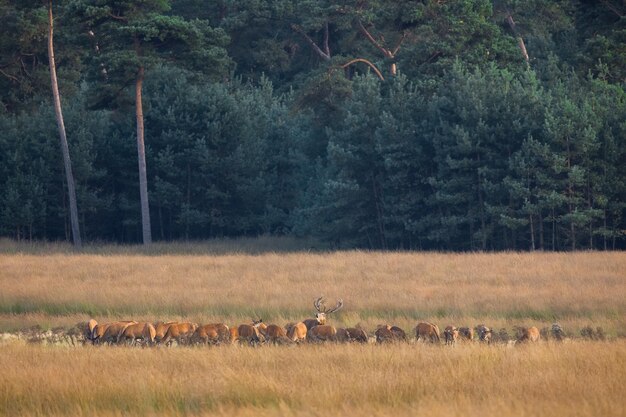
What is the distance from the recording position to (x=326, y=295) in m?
22.8

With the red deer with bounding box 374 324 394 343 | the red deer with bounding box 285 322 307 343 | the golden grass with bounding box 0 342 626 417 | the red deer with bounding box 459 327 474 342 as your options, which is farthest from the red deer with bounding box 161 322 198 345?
the red deer with bounding box 459 327 474 342

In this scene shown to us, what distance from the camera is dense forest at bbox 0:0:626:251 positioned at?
37.7 metres

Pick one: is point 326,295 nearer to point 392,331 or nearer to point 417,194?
point 392,331

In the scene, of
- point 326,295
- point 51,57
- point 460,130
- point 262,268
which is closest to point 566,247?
point 460,130

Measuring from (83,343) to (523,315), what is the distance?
8614 millimetres

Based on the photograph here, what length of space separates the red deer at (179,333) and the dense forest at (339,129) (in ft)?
69.6

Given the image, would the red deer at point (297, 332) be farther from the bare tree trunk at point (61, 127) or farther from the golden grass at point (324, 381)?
the bare tree trunk at point (61, 127)

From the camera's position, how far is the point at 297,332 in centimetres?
1717

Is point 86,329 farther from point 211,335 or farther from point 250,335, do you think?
point 250,335

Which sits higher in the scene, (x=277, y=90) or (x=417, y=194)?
(x=277, y=90)

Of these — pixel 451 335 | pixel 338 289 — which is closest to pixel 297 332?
pixel 451 335

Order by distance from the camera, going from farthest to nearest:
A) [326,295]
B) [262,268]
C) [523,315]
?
[262,268]
[326,295]
[523,315]

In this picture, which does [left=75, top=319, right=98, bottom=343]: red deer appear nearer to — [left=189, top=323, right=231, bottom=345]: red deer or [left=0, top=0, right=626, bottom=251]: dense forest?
[left=189, top=323, right=231, bottom=345]: red deer

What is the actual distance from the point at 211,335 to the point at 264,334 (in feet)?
2.91
